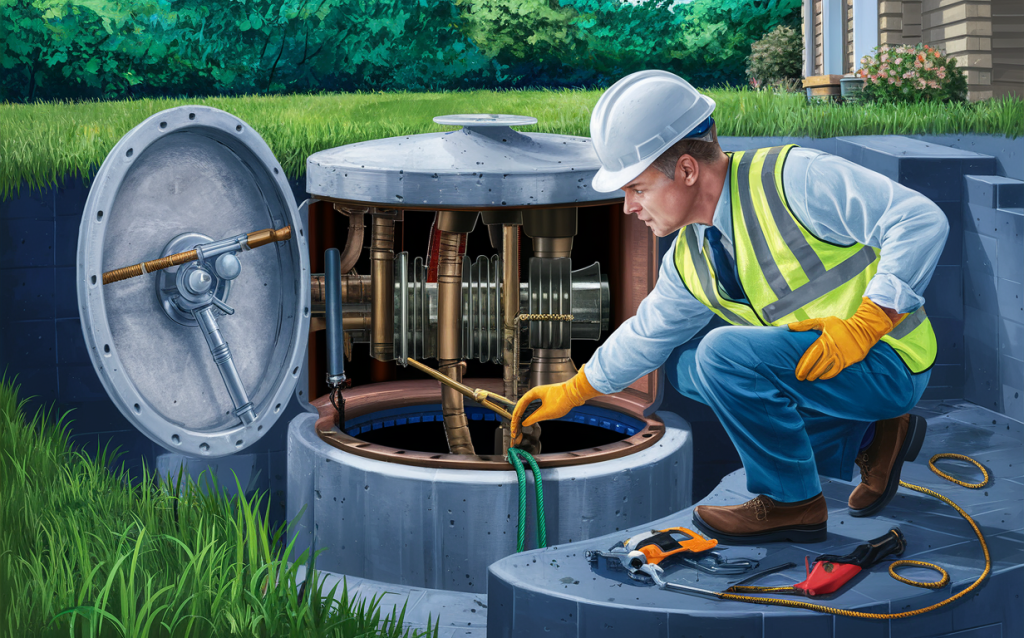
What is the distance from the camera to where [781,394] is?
299cm

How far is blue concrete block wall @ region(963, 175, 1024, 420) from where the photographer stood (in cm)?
392

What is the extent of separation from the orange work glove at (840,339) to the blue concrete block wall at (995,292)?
137cm

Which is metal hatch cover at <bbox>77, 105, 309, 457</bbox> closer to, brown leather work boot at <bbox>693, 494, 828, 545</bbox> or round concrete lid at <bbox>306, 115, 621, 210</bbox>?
round concrete lid at <bbox>306, 115, 621, 210</bbox>

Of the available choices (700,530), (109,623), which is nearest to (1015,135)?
(700,530)

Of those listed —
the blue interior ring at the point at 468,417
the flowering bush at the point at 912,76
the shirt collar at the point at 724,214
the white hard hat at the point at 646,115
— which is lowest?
the blue interior ring at the point at 468,417

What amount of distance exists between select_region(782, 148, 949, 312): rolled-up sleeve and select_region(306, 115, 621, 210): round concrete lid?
893 millimetres

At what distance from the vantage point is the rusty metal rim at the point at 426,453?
357 cm

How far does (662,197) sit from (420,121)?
222 cm

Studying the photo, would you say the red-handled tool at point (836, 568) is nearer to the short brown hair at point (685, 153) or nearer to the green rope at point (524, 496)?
the green rope at point (524, 496)

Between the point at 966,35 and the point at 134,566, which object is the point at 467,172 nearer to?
the point at 134,566

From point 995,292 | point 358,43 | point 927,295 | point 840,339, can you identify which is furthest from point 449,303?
point 358,43

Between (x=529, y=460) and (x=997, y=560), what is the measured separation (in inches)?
57.7

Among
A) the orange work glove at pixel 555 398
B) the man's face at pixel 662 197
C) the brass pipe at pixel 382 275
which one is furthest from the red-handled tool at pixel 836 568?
the brass pipe at pixel 382 275

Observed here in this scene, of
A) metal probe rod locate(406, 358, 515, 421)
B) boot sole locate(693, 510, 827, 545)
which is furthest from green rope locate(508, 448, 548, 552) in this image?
boot sole locate(693, 510, 827, 545)
